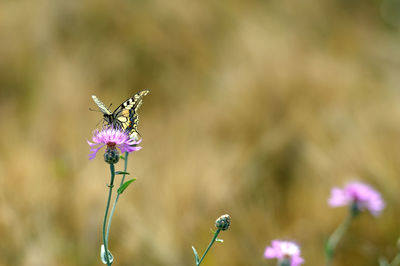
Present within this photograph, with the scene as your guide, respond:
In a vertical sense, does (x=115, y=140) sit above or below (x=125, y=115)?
below

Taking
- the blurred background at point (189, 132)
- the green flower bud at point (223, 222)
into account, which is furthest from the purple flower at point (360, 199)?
the green flower bud at point (223, 222)

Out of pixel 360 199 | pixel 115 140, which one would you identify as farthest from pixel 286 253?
pixel 360 199

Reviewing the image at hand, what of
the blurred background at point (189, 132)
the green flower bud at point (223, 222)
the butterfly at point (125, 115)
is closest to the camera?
the green flower bud at point (223, 222)

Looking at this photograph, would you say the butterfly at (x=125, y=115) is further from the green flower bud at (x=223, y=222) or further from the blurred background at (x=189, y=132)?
the blurred background at (x=189, y=132)

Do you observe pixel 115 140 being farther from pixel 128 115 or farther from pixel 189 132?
pixel 189 132

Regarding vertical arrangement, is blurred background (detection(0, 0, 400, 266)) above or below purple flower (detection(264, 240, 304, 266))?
above

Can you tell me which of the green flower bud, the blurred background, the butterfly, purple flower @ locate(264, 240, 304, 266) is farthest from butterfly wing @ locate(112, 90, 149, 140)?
the blurred background

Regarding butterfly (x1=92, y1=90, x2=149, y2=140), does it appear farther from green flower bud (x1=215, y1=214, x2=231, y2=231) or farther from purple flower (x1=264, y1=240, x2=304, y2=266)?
purple flower (x1=264, y1=240, x2=304, y2=266)

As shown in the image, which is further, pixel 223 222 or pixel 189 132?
pixel 189 132
